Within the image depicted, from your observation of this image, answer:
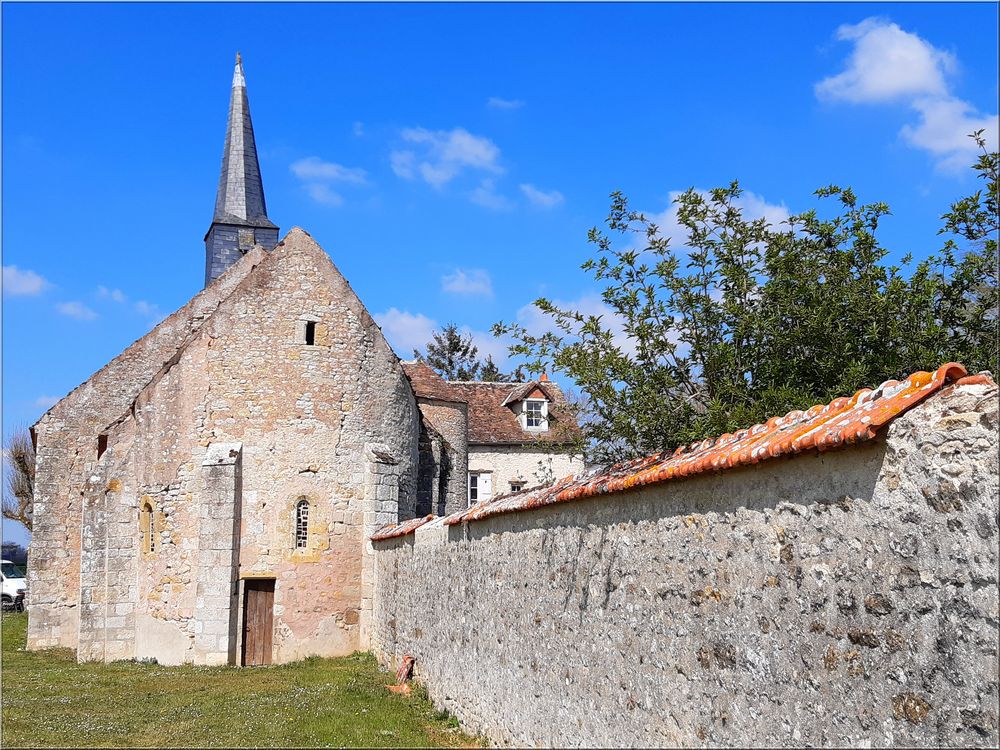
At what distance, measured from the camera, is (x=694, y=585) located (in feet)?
18.2

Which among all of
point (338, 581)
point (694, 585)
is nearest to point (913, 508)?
point (694, 585)

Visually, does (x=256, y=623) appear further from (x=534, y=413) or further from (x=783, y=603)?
(x=534, y=413)

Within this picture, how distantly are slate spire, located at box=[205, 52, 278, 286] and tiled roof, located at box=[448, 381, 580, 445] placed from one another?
873 cm

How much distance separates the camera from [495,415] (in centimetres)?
3506

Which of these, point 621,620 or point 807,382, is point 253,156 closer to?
point 807,382

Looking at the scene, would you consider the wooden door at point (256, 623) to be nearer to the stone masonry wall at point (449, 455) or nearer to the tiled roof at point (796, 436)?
the stone masonry wall at point (449, 455)

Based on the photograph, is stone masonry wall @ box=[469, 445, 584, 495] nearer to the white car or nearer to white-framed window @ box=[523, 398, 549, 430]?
white-framed window @ box=[523, 398, 549, 430]

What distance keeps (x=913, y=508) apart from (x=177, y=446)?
16.2 metres

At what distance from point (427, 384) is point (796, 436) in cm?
2257

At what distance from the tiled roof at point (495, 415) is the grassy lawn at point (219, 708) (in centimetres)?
1669

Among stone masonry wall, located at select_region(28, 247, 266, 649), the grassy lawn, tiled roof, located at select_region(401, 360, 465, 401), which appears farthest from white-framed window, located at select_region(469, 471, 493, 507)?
the grassy lawn

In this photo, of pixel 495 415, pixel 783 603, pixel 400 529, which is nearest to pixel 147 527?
pixel 400 529

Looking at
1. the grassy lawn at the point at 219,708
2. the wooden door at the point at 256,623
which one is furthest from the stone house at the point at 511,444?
the grassy lawn at the point at 219,708

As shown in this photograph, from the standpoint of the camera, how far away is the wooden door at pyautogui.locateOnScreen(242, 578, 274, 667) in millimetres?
17438
